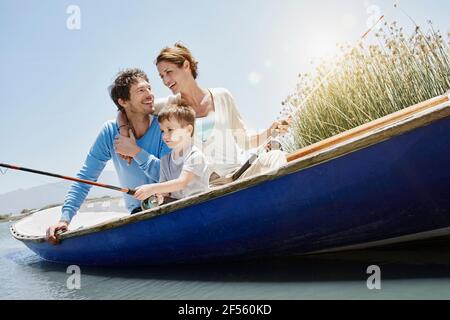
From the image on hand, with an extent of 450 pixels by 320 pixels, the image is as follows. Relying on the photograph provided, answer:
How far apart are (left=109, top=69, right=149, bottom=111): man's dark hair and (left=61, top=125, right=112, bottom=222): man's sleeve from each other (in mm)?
289

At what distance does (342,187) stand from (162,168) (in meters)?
1.26

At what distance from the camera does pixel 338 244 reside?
8.54 ft

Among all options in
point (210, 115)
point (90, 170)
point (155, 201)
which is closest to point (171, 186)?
point (155, 201)

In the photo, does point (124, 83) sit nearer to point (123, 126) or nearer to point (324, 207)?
point (123, 126)

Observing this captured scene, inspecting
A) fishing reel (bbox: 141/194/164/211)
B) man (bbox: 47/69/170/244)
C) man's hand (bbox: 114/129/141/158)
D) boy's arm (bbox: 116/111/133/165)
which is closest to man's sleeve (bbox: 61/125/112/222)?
man (bbox: 47/69/170/244)

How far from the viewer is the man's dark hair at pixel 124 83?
328 cm

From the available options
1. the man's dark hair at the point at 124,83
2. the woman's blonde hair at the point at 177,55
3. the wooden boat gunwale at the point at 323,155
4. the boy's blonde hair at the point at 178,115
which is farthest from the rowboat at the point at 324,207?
the woman's blonde hair at the point at 177,55

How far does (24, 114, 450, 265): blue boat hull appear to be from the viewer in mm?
2188

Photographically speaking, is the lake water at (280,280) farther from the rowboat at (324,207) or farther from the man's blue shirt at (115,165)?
the man's blue shirt at (115,165)

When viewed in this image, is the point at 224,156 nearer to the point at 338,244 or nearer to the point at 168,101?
the point at 168,101

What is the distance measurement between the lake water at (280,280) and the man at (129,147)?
0.63 meters
